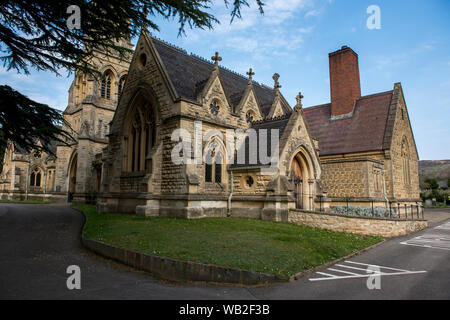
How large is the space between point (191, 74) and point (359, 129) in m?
16.1

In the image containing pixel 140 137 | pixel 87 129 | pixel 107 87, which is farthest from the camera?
pixel 107 87

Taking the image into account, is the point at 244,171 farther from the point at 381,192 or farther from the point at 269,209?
the point at 381,192

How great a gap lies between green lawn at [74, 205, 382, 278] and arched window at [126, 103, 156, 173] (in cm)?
528

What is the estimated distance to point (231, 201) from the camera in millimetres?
16328

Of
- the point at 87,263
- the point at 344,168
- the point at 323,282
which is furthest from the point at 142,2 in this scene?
the point at 344,168

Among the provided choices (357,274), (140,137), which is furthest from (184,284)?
(140,137)

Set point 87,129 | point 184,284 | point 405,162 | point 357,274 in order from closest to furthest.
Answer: point 184,284, point 357,274, point 405,162, point 87,129

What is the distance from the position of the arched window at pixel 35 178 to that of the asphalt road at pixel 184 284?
1479 inches

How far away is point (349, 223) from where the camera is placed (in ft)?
46.1

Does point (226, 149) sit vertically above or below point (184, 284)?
above

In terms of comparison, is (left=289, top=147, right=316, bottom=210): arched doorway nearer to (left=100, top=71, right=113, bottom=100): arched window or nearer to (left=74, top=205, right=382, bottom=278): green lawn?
(left=74, top=205, right=382, bottom=278): green lawn

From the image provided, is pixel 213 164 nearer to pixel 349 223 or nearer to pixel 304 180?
pixel 304 180

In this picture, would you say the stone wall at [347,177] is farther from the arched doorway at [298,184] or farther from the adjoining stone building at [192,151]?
the arched doorway at [298,184]

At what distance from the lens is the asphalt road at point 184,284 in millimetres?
5848
